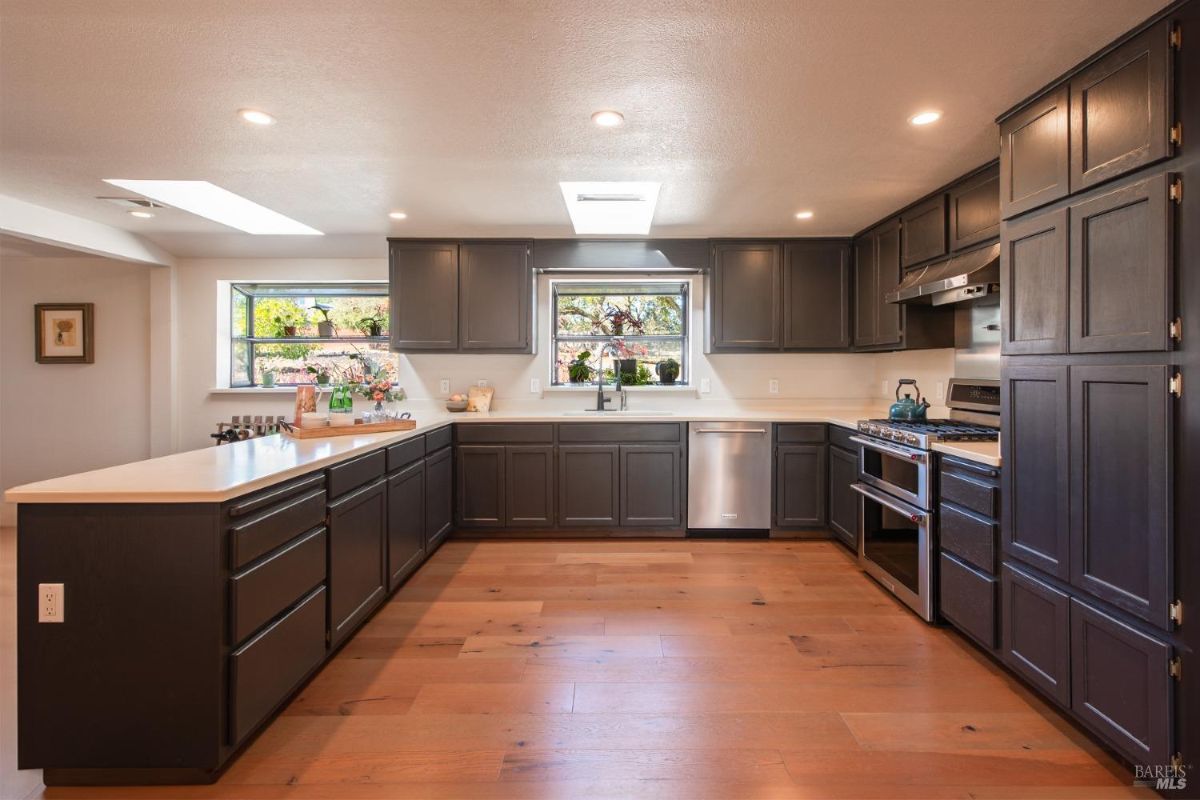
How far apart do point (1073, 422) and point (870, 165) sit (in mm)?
1627

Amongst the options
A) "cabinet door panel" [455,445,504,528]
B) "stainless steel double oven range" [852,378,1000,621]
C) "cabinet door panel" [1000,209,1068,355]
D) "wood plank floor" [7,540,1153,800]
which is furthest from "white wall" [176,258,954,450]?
"cabinet door panel" [1000,209,1068,355]

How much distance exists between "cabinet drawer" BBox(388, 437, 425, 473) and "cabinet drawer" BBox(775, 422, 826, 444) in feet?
8.10

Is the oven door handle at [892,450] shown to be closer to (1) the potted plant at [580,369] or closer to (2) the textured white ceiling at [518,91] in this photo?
(2) the textured white ceiling at [518,91]

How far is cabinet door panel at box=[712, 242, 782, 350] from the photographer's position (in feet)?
13.7

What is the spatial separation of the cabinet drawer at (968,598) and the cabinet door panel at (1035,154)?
150 centimetres

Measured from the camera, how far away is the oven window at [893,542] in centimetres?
271

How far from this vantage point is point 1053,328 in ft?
6.16

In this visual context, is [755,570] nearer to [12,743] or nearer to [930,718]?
[930,718]

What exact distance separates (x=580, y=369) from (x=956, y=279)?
271 centimetres

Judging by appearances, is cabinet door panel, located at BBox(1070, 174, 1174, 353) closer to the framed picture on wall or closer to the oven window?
the oven window

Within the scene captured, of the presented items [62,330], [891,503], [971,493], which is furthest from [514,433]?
[62,330]

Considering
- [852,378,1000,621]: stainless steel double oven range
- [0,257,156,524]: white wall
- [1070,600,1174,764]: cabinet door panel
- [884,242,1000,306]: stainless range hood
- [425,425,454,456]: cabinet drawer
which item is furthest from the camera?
[0,257,156,524]: white wall

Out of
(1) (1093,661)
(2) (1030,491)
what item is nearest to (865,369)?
(2) (1030,491)

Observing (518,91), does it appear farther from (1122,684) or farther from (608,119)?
(1122,684)
